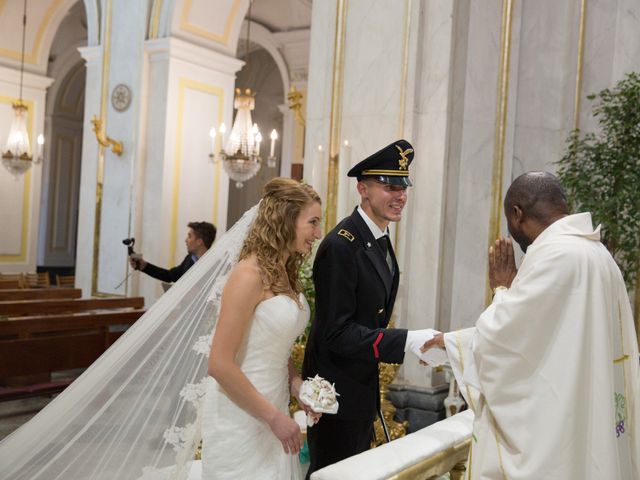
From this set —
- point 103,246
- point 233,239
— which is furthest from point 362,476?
point 103,246

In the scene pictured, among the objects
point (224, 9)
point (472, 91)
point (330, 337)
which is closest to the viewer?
point (330, 337)

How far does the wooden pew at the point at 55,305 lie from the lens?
702 centimetres

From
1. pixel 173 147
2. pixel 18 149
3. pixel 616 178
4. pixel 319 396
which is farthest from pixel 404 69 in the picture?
pixel 18 149

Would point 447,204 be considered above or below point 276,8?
below

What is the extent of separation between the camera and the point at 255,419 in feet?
8.19

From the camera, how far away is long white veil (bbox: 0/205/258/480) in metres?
2.77

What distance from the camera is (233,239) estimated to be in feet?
9.21

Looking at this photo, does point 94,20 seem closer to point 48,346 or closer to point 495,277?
point 48,346

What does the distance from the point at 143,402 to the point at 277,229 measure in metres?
0.88

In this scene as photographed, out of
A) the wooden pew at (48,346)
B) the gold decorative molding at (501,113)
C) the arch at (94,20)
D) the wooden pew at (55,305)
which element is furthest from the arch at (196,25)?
the gold decorative molding at (501,113)

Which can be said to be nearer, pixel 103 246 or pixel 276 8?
pixel 103 246

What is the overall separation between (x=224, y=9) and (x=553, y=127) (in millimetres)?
4998

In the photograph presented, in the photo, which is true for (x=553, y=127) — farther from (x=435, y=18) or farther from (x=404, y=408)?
(x=404, y=408)

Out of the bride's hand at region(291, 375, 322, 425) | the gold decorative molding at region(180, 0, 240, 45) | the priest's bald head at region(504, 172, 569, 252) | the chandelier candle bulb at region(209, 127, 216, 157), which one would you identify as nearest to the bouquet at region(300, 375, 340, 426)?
the bride's hand at region(291, 375, 322, 425)
